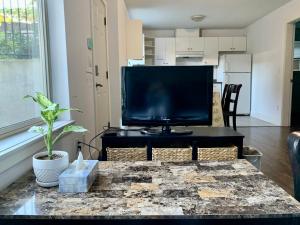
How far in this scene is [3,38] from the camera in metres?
1.40

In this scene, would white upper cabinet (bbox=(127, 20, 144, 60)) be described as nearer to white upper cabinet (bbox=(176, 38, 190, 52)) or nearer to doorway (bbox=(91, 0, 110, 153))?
doorway (bbox=(91, 0, 110, 153))

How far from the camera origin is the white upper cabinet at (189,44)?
7.89 metres

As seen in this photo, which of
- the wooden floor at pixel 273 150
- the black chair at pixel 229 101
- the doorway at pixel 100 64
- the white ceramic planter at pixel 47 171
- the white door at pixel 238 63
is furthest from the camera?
the white door at pixel 238 63

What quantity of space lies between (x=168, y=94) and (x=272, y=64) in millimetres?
5293

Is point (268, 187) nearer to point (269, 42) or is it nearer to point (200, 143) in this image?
point (200, 143)

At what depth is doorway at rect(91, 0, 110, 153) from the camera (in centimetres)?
323

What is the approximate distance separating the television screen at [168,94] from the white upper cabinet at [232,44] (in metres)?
6.45

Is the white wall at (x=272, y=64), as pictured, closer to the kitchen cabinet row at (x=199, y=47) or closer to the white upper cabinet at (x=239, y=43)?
the white upper cabinet at (x=239, y=43)

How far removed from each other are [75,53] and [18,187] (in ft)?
4.45

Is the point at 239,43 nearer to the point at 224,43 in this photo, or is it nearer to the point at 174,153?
the point at 224,43

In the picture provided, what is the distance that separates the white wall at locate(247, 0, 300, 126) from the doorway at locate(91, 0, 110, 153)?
386 centimetres

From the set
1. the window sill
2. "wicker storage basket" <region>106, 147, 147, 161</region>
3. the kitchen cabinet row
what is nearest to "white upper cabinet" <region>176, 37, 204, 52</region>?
the kitchen cabinet row

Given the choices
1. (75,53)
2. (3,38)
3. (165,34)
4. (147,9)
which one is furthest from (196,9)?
(3,38)

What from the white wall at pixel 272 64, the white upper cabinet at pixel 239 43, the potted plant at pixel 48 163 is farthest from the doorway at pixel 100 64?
the white upper cabinet at pixel 239 43
